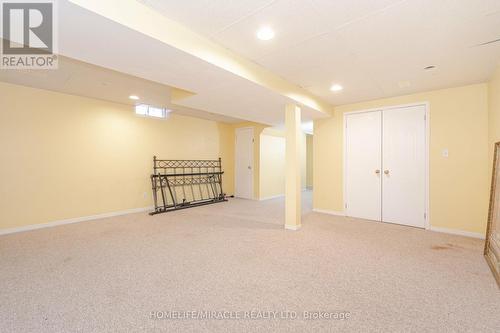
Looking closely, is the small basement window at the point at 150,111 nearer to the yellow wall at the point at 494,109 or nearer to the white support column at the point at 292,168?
the white support column at the point at 292,168

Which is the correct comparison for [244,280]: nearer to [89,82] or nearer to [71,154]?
[89,82]

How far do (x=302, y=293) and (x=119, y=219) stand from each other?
3.74m

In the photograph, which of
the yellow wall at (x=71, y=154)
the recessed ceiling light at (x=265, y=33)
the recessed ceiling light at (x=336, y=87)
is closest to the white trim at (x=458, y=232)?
the recessed ceiling light at (x=336, y=87)

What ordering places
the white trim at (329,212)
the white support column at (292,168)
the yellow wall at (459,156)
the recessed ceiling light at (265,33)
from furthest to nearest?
the white trim at (329,212)
the white support column at (292,168)
the yellow wall at (459,156)
the recessed ceiling light at (265,33)

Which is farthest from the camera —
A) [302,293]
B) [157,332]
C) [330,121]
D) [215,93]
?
[330,121]

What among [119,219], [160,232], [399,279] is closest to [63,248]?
[160,232]

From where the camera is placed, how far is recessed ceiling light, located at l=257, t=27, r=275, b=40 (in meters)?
2.03

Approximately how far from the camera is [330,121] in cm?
473

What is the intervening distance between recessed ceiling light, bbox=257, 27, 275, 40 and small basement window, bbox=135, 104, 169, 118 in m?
3.68

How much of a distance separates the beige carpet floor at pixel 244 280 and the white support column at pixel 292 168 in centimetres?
28

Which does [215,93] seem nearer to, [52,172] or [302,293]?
[302,293]

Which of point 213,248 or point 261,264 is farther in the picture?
point 213,248

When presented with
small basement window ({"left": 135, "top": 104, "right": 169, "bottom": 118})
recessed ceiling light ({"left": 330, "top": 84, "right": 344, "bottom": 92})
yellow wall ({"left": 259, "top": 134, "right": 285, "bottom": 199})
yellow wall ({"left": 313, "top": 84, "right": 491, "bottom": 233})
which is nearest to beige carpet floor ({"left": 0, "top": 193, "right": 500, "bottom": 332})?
yellow wall ({"left": 313, "top": 84, "right": 491, "bottom": 233})

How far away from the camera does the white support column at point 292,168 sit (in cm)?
357
